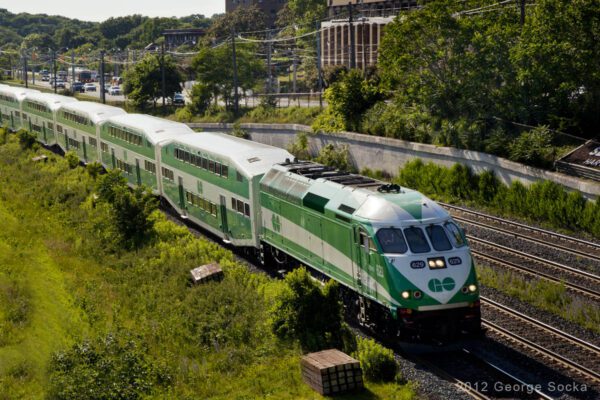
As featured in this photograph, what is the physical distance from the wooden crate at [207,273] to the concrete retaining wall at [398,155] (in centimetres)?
1564

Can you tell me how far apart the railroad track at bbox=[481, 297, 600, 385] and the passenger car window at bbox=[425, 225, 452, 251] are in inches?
129

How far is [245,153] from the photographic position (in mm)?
31219

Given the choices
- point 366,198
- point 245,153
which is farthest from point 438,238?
point 245,153

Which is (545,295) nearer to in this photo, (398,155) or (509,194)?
(509,194)

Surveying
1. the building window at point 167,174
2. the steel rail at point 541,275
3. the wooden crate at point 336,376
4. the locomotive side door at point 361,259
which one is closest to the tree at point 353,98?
the building window at point 167,174

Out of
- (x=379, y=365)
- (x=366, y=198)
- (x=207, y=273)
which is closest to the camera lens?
(x=379, y=365)

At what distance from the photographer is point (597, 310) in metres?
23.0

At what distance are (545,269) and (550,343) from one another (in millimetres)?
7177

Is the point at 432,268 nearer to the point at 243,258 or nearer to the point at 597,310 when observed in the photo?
the point at 597,310

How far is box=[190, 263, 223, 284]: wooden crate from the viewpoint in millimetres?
27075

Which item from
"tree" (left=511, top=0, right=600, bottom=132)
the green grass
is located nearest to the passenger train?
the green grass

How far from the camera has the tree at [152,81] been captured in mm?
86188

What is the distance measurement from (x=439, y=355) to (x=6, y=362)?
1159 centimetres

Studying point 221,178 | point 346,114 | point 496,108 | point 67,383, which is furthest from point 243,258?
point 346,114
